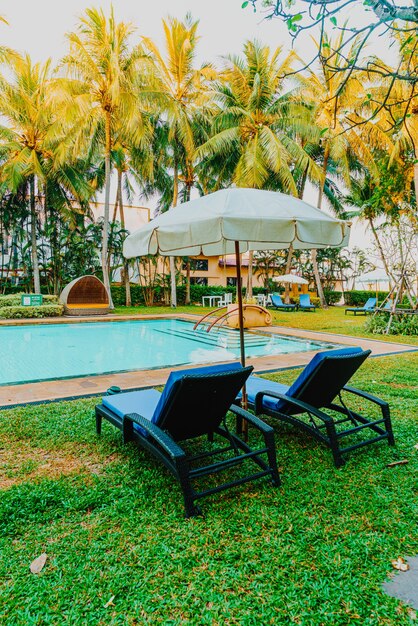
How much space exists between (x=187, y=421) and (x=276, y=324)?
37.4 feet

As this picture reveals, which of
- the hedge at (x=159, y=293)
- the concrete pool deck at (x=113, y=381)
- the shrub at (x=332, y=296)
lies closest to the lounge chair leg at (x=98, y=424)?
the concrete pool deck at (x=113, y=381)

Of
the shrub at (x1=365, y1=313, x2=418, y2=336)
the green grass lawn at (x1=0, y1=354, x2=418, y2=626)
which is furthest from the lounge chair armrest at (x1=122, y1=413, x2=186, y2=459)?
the shrub at (x1=365, y1=313, x2=418, y2=336)

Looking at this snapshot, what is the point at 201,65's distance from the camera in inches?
783

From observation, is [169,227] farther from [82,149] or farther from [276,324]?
[82,149]

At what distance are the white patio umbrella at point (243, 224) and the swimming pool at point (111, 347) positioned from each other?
379cm

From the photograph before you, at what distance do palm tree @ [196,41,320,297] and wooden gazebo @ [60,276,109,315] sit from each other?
6.91 m

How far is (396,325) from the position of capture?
11555 millimetres

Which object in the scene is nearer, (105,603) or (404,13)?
(105,603)

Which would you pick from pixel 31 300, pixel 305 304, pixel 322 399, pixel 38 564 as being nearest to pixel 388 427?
pixel 322 399

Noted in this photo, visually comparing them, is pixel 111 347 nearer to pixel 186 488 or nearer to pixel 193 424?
pixel 193 424

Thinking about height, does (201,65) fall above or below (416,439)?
above

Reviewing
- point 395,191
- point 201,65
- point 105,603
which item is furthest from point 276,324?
point 201,65

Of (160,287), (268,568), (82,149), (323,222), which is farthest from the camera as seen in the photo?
(160,287)

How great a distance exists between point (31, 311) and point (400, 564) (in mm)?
15602
